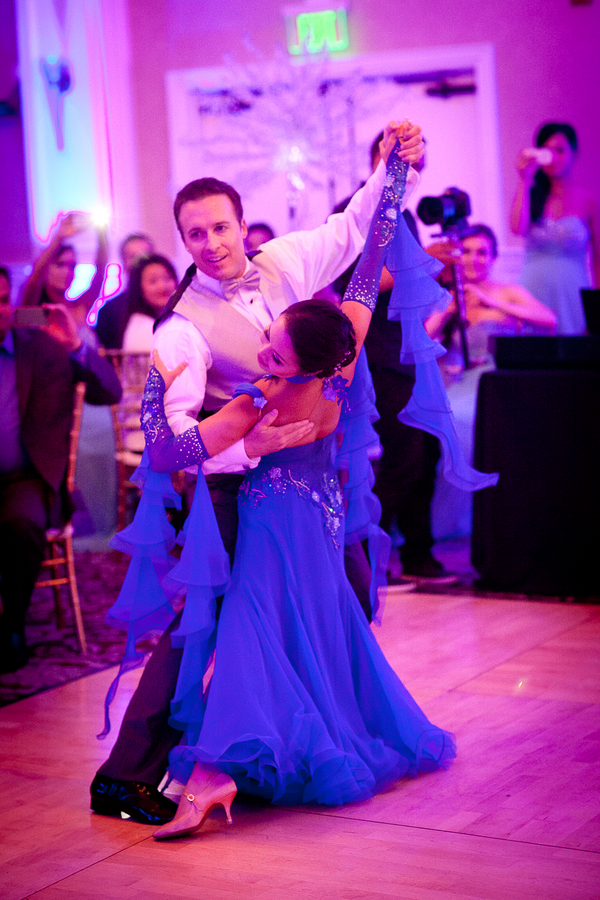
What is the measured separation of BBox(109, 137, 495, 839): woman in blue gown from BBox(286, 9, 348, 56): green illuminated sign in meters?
6.05

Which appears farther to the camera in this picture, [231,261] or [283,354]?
[231,261]

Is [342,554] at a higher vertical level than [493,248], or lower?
lower

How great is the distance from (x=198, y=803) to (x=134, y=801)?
0.56ft

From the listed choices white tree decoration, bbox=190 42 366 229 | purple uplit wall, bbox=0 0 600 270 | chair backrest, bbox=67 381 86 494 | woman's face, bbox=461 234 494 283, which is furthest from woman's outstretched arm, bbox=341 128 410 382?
purple uplit wall, bbox=0 0 600 270

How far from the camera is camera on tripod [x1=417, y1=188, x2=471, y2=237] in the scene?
10.3 feet

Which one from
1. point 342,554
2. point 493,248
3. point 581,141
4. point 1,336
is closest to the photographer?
point 342,554

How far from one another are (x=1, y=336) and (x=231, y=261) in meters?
1.60

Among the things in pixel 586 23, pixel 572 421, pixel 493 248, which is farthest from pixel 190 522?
pixel 586 23

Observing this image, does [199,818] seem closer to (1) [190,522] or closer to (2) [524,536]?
(1) [190,522]

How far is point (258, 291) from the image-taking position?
7.18 ft

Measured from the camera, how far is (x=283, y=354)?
196 centimetres

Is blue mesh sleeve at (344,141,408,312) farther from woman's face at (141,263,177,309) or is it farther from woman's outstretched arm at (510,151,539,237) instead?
woman's outstretched arm at (510,151,539,237)

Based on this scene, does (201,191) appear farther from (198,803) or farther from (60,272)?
(60,272)

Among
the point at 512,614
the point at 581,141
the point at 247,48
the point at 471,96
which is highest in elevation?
the point at 247,48
